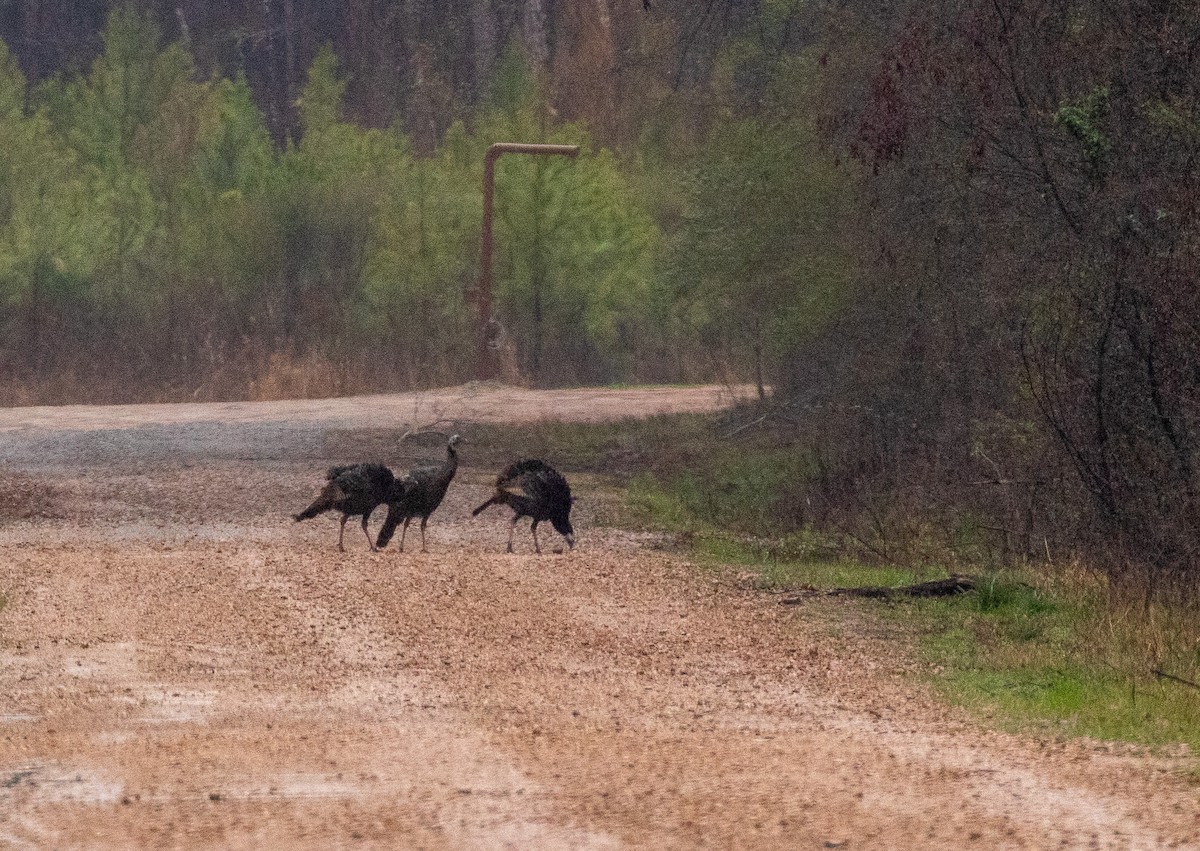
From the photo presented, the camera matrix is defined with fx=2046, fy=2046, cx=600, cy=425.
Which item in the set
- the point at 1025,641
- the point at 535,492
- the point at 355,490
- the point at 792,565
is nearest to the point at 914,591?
the point at 1025,641

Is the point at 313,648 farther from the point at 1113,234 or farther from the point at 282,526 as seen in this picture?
the point at 282,526

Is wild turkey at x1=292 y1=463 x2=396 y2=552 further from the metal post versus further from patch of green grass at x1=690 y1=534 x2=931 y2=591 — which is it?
the metal post

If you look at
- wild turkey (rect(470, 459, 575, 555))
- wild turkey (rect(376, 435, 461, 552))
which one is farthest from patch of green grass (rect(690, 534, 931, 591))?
wild turkey (rect(376, 435, 461, 552))

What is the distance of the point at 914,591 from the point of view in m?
14.2

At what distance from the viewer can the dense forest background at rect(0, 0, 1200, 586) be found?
14.8 metres

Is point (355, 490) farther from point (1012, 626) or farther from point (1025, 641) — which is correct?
point (1025, 641)

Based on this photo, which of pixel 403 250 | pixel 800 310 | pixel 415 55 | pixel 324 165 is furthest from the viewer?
pixel 415 55

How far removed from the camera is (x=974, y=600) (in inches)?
546

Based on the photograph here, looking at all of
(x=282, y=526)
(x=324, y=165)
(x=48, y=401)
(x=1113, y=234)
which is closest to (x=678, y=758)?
(x=1113, y=234)

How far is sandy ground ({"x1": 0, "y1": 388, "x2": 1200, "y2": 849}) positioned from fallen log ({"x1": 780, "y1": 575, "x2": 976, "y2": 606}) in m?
0.33

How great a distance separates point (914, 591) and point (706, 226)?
13.7 metres

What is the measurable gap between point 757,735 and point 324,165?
44.6 meters

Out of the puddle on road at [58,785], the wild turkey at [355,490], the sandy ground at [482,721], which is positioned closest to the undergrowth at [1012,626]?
the sandy ground at [482,721]

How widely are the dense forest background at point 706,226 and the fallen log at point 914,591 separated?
1.09m
